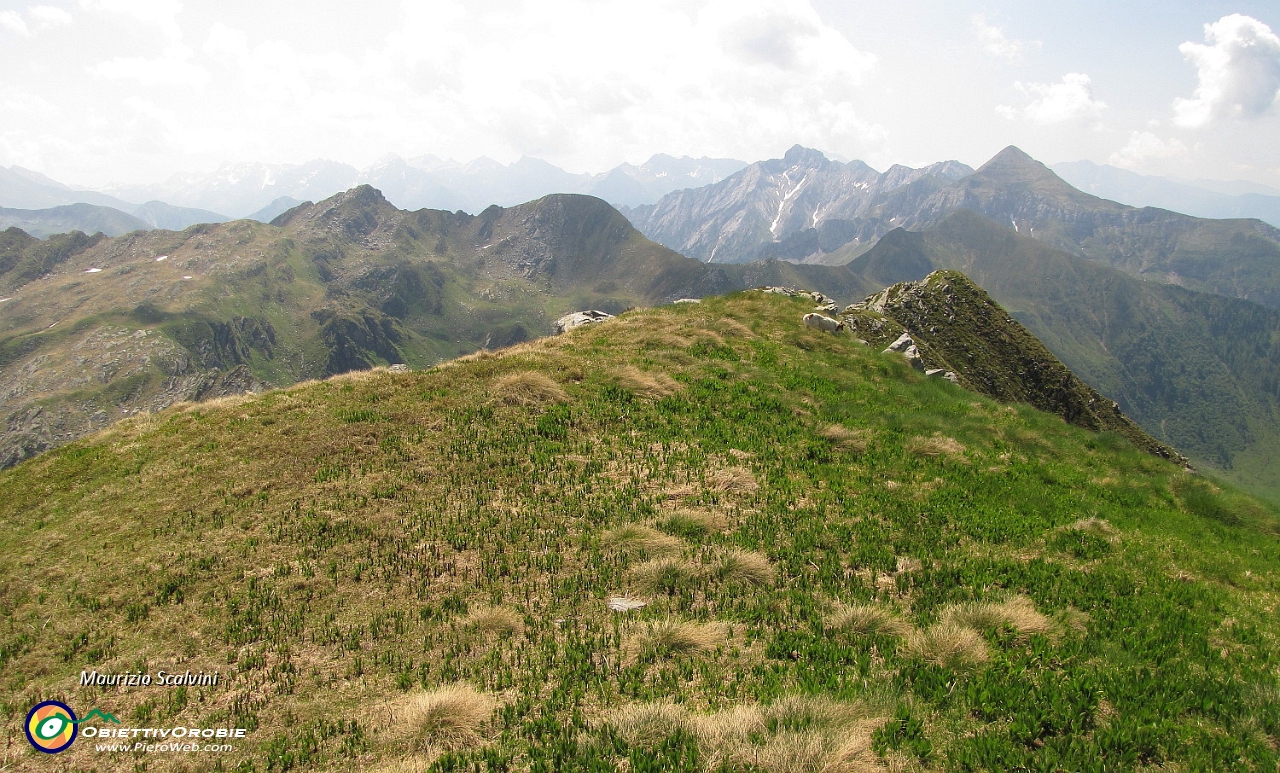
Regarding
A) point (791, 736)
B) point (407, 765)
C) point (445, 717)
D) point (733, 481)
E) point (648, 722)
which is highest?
point (733, 481)

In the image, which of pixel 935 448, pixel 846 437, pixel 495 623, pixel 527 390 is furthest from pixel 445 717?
pixel 935 448

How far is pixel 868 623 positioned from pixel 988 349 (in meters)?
52.8

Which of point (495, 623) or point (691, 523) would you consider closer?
point (495, 623)

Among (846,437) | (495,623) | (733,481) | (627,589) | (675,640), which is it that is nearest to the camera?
(675,640)

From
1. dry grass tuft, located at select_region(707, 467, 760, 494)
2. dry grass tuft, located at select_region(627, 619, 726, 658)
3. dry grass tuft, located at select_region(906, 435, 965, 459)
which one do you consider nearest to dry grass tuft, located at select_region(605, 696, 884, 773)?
dry grass tuft, located at select_region(627, 619, 726, 658)

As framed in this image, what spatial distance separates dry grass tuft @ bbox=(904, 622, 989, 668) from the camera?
26.9ft

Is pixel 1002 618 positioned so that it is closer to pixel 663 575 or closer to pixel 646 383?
pixel 663 575

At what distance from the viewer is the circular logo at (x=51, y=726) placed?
24.5 ft

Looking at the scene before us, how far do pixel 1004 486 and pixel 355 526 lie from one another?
1724 cm

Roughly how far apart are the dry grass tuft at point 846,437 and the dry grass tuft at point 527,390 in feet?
30.3

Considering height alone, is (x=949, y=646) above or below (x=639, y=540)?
above

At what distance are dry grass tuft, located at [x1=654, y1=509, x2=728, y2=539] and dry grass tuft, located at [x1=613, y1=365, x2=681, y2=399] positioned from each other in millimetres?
7956

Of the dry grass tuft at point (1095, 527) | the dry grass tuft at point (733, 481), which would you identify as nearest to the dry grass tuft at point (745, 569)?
the dry grass tuft at point (733, 481)

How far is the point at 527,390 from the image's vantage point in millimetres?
20000
